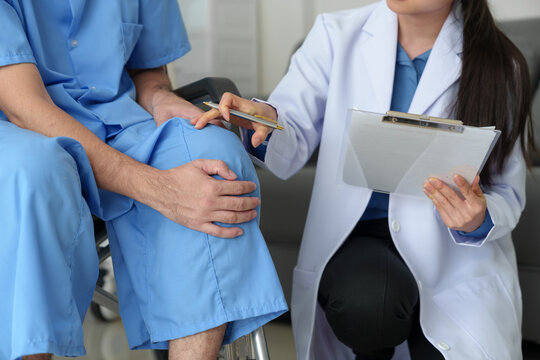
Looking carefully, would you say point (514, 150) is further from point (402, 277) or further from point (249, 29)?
point (249, 29)

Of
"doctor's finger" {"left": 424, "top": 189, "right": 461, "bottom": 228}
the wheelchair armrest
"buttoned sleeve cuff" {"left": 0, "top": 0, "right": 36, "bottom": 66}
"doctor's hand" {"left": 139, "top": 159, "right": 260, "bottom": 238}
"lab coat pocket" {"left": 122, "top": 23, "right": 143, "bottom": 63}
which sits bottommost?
"doctor's finger" {"left": 424, "top": 189, "right": 461, "bottom": 228}

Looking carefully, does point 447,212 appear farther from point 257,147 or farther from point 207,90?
point 207,90

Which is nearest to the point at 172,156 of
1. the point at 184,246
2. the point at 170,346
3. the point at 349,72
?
the point at 184,246

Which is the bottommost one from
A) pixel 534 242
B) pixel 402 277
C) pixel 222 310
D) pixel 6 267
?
pixel 534 242

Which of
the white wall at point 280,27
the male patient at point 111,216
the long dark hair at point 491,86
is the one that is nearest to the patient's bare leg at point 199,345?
the male patient at point 111,216

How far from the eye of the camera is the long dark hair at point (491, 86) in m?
1.10

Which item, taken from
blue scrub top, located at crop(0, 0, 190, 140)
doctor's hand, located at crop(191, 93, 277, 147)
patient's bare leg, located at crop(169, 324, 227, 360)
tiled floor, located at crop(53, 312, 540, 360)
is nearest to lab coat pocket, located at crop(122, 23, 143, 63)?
blue scrub top, located at crop(0, 0, 190, 140)

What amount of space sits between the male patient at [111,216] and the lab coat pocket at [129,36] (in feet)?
0.26

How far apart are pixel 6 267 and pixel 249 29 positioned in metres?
2.56

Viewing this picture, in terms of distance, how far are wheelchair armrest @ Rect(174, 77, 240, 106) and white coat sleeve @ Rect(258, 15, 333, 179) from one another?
98 mm

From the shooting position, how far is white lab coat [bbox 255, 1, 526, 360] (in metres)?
1.05

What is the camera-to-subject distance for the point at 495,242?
45.5 inches

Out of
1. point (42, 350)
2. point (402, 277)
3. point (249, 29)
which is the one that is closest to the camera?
point (42, 350)

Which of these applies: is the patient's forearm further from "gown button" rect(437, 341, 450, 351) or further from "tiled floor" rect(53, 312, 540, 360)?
"tiled floor" rect(53, 312, 540, 360)
